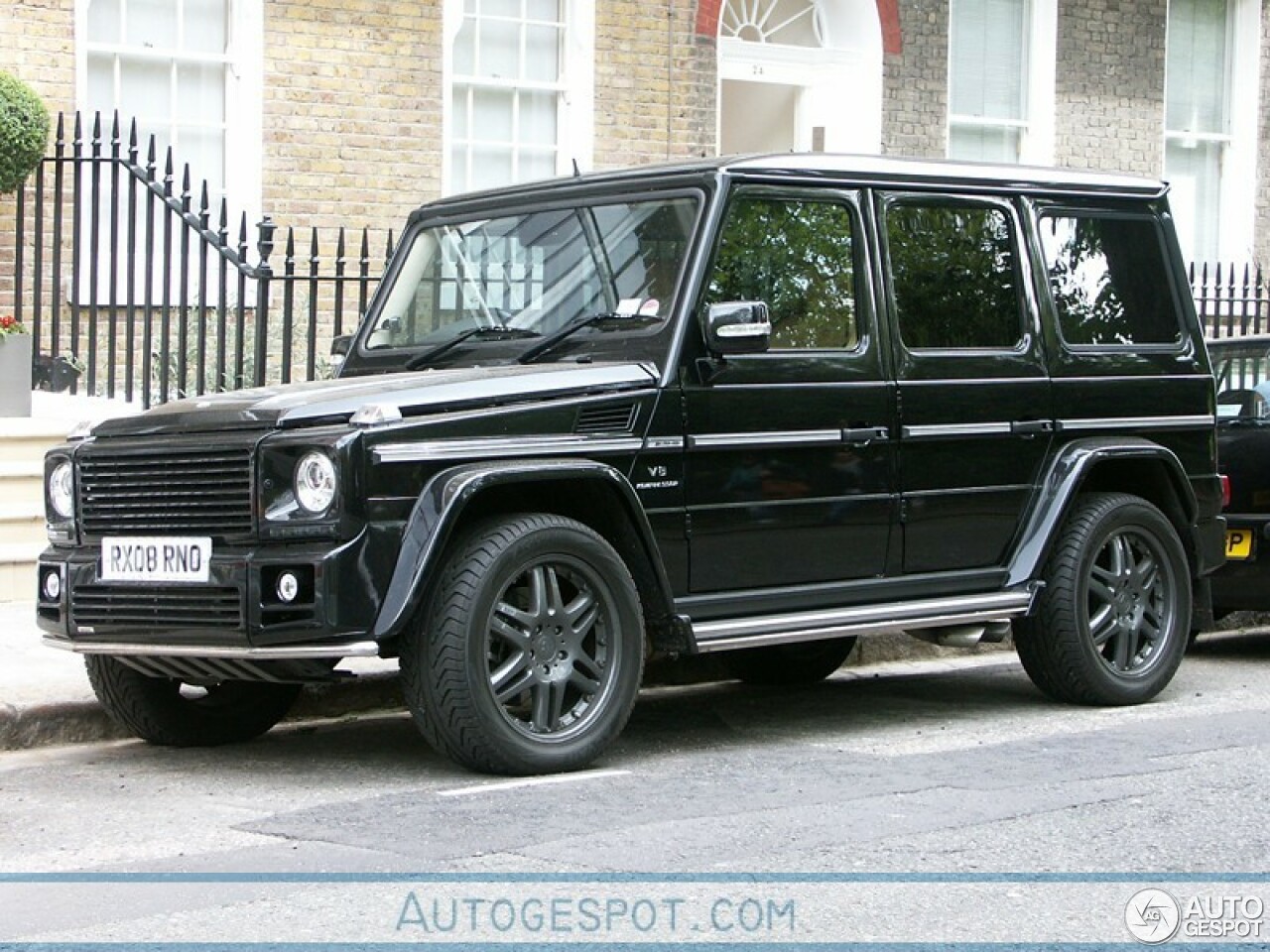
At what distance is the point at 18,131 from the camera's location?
12.2 meters

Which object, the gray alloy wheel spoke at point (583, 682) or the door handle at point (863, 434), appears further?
the door handle at point (863, 434)

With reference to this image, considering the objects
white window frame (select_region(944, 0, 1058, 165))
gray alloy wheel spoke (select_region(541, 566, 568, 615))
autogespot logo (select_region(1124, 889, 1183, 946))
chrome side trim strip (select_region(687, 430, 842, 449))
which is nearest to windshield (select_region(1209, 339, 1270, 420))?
chrome side trim strip (select_region(687, 430, 842, 449))

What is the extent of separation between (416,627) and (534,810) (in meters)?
0.75

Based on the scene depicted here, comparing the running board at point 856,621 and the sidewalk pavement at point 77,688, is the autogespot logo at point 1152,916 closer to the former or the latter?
the running board at point 856,621

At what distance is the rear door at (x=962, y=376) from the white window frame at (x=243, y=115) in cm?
754

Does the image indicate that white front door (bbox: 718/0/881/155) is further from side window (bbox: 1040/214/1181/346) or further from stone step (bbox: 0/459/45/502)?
side window (bbox: 1040/214/1181/346)

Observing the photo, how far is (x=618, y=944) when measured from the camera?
15.9 feet

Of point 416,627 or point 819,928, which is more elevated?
point 416,627

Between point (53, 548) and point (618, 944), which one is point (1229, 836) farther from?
point (53, 548)

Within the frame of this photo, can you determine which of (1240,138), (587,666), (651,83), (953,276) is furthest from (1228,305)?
(587,666)

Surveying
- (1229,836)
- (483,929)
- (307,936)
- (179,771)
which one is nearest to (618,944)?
(483,929)

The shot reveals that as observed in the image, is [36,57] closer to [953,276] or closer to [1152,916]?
[953,276]

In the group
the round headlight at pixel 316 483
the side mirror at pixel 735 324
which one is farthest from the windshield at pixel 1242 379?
the round headlight at pixel 316 483

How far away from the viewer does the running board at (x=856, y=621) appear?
24.6 feet
